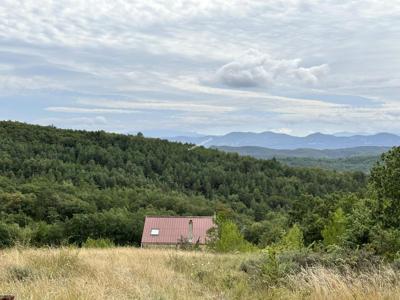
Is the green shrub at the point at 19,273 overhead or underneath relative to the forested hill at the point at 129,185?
overhead

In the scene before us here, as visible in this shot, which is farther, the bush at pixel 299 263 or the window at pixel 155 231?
the window at pixel 155 231

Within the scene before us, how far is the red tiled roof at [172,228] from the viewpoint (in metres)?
46.7

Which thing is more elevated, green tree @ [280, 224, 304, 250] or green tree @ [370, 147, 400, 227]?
green tree @ [370, 147, 400, 227]

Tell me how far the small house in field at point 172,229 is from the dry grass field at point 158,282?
38.1 metres

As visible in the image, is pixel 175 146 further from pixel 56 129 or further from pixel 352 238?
pixel 352 238

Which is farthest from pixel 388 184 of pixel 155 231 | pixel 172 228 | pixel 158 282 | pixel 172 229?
pixel 155 231

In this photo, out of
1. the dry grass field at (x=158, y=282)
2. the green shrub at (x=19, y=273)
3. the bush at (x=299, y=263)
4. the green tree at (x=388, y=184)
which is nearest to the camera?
the dry grass field at (x=158, y=282)

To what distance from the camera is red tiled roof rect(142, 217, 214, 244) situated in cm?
4666

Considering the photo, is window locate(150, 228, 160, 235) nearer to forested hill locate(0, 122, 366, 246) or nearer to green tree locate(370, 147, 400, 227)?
forested hill locate(0, 122, 366, 246)

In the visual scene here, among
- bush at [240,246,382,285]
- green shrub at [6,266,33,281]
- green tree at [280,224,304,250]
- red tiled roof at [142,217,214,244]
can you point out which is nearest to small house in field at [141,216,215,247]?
red tiled roof at [142,217,214,244]

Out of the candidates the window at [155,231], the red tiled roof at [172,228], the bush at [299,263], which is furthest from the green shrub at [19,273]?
the window at [155,231]

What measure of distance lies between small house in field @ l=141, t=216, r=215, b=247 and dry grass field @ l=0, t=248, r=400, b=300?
38076 millimetres

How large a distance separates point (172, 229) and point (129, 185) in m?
57.4

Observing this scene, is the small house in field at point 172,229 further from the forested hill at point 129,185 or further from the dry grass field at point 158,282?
the dry grass field at point 158,282
